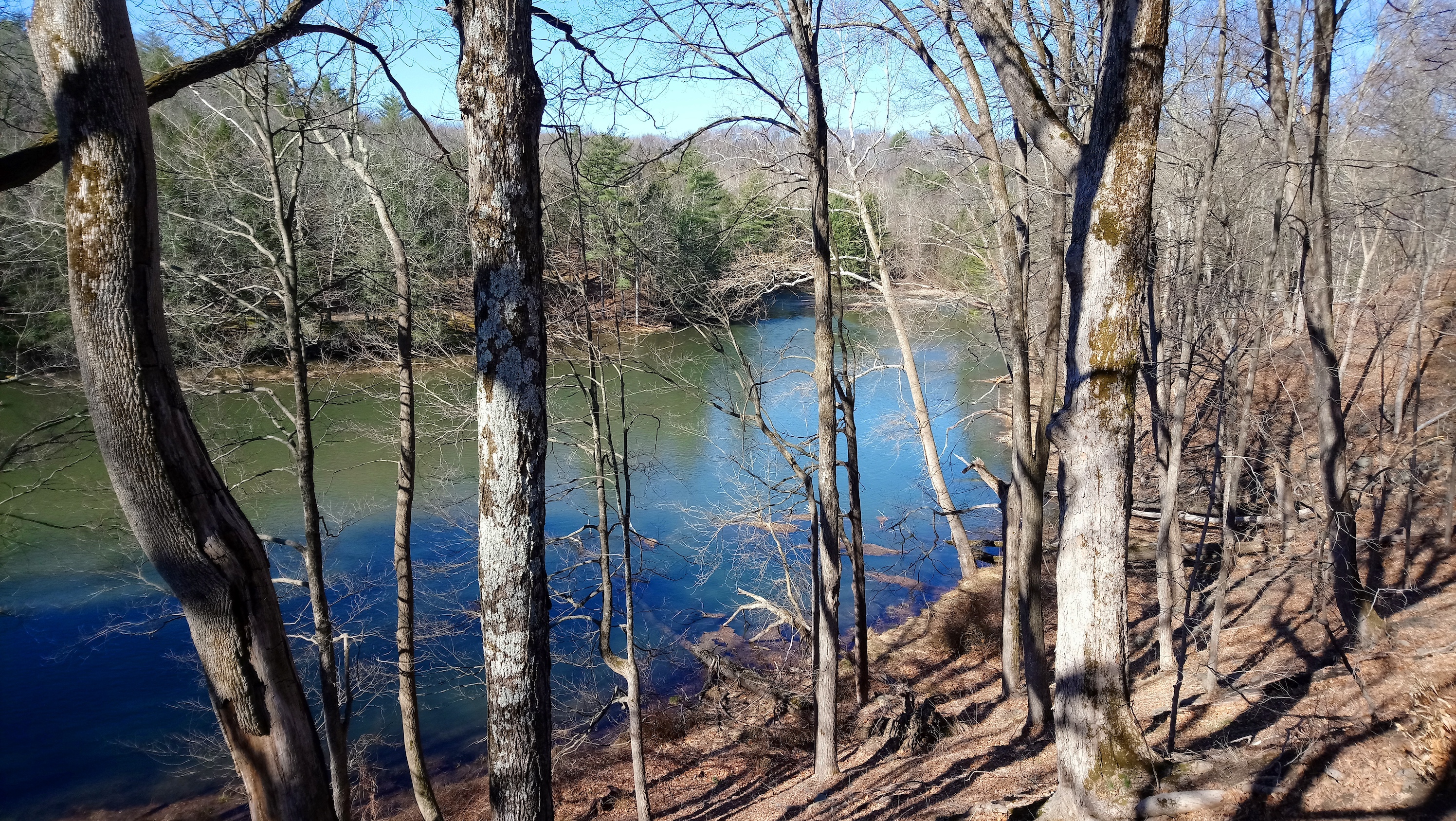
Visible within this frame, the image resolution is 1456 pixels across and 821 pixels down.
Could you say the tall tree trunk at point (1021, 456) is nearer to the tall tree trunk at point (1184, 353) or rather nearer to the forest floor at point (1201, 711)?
the forest floor at point (1201, 711)

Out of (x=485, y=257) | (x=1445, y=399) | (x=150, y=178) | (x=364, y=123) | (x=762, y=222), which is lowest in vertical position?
(x=1445, y=399)

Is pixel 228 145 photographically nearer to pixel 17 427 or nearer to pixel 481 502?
pixel 481 502

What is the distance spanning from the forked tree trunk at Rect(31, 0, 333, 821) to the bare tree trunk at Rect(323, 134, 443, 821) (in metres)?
4.36

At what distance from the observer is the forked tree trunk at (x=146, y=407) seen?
123 inches

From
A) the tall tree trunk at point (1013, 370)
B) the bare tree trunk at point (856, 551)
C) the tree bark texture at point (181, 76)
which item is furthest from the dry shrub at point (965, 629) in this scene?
the tree bark texture at point (181, 76)

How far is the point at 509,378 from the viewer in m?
3.49

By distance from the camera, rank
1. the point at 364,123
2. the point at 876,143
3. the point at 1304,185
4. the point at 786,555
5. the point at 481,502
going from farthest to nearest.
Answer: the point at 786,555, the point at 876,143, the point at 364,123, the point at 1304,185, the point at 481,502

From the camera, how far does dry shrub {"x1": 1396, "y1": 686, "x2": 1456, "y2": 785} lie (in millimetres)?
4074

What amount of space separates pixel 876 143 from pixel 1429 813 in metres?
10.7

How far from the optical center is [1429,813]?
3.82 meters

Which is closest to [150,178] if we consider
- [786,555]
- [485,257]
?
[485,257]

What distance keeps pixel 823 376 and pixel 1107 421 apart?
11.2ft

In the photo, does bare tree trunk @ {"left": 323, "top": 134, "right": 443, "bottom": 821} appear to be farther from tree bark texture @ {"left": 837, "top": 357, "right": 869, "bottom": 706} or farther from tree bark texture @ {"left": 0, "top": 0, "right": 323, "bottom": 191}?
tree bark texture @ {"left": 837, "top": 357, "right": 869, "bottom": 706}

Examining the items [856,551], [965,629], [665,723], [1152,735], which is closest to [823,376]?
[1152,735]
